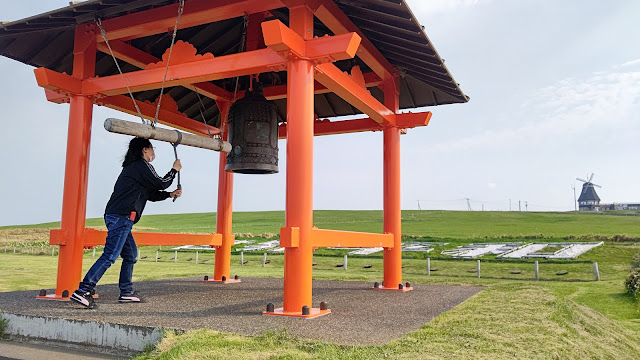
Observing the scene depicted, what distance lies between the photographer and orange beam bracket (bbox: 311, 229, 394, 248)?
6.07 m

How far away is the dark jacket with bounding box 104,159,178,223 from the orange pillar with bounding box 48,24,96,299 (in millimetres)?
1492

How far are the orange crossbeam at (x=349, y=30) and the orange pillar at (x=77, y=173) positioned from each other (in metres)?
3.93

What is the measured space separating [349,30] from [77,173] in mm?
4904

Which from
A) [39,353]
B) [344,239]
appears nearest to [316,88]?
[344,239]

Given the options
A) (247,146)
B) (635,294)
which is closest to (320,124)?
(247,146)

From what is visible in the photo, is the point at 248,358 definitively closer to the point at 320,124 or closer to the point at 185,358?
the point at 185,358

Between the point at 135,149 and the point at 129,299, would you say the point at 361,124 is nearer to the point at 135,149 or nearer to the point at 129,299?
the point at 135,149

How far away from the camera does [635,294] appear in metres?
11.6

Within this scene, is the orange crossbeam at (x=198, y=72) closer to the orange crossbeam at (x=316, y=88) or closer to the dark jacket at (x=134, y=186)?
the dark jacket at (x=134, y=186)

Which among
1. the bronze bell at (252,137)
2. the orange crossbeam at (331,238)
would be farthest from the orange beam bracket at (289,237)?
the bronze bell at (252,137)

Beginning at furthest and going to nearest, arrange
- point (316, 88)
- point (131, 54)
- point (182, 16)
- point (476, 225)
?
point (476, 225)
point (316, 88)
point (131, 54)
point (182, 16)

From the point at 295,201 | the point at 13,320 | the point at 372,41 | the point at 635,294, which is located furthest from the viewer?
the point at 635,294

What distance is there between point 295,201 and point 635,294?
10.4 m

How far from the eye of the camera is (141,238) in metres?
7.75
